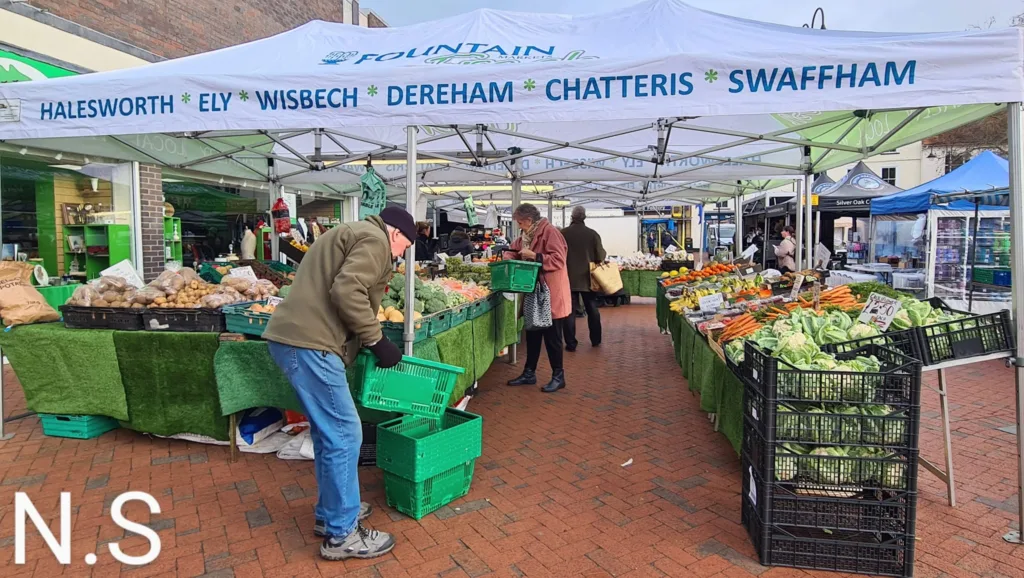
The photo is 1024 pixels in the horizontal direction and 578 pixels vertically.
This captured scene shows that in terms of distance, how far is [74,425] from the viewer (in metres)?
4.79

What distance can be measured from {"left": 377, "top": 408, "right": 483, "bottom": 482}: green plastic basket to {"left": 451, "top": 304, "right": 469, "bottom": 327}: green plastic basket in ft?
4.44

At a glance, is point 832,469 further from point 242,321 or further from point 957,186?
point 957,186

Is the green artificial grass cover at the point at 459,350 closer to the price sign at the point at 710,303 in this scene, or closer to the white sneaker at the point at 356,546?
the white sneaker at the point at 356,546

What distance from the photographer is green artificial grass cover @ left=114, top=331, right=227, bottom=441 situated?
4383mm

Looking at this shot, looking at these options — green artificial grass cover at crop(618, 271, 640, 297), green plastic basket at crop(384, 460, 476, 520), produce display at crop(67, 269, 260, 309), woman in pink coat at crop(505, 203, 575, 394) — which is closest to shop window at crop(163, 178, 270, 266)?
produce display at crop(67, 269, 260, 309)

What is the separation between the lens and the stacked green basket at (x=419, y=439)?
10.7 ft

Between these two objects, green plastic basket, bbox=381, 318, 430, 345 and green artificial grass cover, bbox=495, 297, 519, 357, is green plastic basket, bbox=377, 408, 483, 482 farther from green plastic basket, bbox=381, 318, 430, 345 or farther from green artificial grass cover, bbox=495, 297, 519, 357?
green artificial grass cover, bbox=495, 297, 519, 357

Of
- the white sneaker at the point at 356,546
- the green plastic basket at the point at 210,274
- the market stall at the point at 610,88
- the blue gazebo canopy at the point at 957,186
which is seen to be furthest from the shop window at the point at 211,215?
the blue gazebo canopy at the point at 957,186

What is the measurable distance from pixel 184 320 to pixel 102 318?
814mm

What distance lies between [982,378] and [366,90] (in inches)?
310

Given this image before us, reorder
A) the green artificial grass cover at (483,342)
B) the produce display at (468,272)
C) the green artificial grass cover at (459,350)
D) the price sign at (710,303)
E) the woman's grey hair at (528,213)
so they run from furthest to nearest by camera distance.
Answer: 1. the produce display at (468,272)
2. the woman's grey hair at (528,213)
3. the price sign at (710,303)
4. the green artificial grass cover at (483,342)
5. the green artificial grass cover at (459,350)

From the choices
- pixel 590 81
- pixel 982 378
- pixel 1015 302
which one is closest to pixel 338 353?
pixel 590 81

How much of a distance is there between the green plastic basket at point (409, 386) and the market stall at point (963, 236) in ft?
32.0

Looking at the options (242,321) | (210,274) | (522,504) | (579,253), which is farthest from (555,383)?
(210,274)
